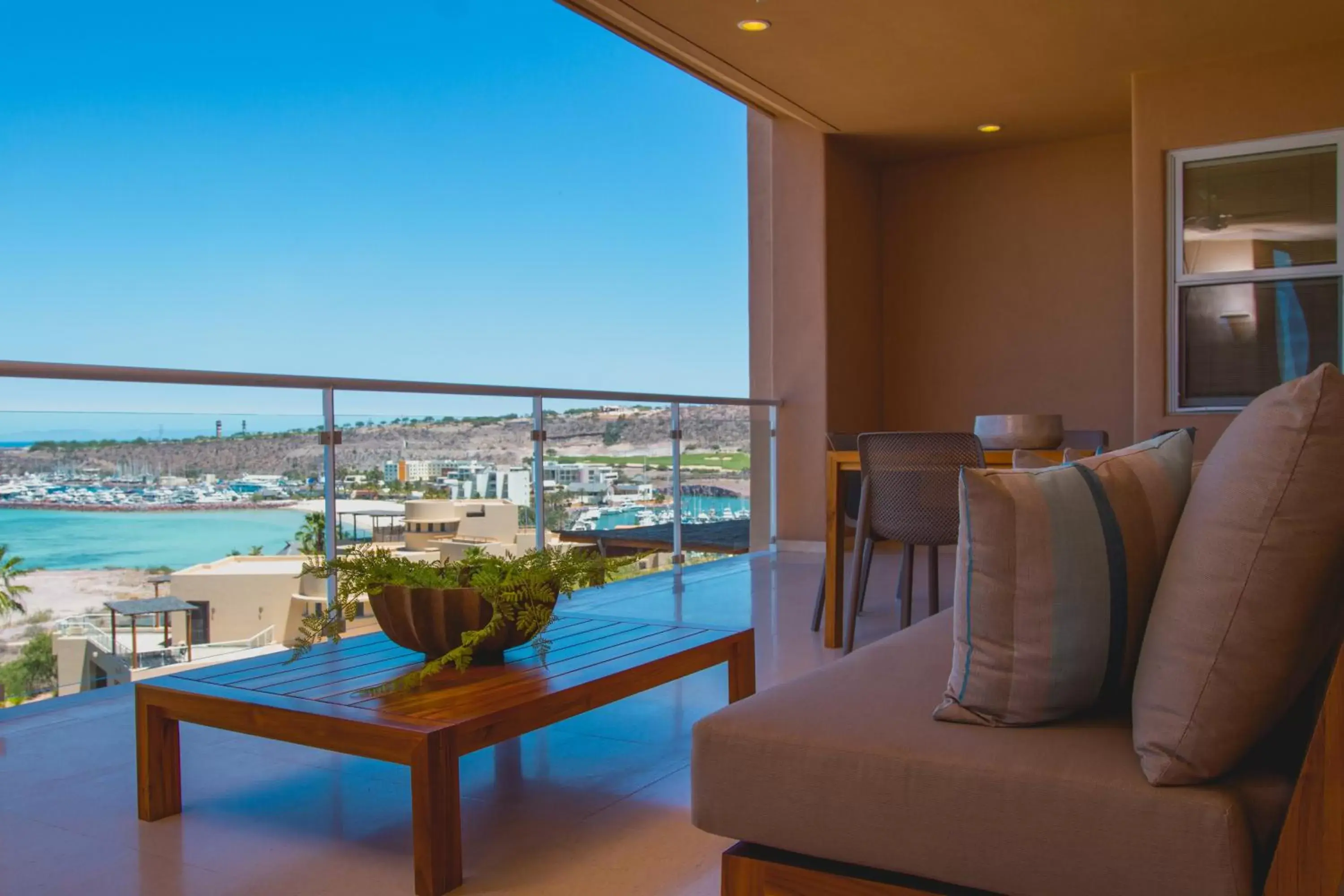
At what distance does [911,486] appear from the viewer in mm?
3326

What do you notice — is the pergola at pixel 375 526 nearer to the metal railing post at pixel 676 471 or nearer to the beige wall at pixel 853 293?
the metal railing post at pixel 676 471

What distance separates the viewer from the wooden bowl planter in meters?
2.04

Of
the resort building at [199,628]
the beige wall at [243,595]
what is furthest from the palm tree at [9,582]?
the beige wall at [243,595]

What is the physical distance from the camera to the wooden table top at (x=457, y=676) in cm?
182

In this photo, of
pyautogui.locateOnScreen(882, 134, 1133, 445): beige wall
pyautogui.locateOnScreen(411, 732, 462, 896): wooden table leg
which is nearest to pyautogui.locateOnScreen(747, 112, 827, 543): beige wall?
pyautogui.locateOnScreen(882, 134, 1133, 445): beige wall

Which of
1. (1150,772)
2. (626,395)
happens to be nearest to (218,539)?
(626,395)

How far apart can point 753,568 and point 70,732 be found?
3.57 m

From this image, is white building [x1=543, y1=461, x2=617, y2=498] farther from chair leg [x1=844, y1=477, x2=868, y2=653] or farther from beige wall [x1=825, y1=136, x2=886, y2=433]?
beige wall [x1=825, y1=136, x2=886, y2=433]

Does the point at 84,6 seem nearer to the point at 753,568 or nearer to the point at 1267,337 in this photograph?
the point at 753,568

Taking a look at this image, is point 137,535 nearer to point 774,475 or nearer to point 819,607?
point 819,607

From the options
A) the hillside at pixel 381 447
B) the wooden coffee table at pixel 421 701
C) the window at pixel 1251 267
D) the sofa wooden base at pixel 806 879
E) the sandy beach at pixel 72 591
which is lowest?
the sofa wooden base at pixel 806 879

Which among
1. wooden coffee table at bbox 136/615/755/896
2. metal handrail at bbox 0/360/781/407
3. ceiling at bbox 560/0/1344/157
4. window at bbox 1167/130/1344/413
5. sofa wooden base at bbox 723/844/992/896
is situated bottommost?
sofa wooden base at bbox 723/844/992/896

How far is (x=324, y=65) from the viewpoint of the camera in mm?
20359

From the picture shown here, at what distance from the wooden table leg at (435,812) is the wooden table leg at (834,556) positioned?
2.04 metres
